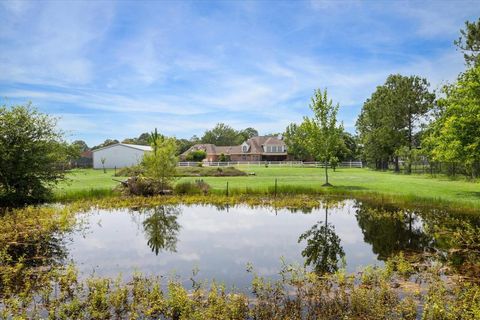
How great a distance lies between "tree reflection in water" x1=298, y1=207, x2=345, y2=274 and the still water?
1.2 inches

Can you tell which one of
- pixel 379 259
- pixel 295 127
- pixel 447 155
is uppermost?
pixel 295 127

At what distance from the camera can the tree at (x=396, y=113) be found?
5372 cm

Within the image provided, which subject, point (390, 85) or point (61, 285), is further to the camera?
point (390, 85)

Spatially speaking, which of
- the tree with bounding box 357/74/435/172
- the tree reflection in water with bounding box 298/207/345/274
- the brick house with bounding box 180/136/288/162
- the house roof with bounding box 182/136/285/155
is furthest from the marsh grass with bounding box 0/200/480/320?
the house roof with bounding box 182/136/285/155

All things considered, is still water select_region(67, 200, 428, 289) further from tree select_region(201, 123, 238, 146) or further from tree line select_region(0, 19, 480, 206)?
tree select_region(201, 123, 238, 146)

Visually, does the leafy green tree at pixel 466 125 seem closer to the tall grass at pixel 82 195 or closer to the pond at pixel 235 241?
the pond at pixel 235 241

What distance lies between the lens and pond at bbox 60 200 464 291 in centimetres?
1064

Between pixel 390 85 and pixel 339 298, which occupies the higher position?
pixel 390 85

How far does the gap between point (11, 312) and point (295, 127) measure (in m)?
90.9

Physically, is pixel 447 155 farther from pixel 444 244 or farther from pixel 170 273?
pixel 170 273

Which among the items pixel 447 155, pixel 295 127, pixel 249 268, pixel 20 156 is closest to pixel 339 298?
pixel 249 268

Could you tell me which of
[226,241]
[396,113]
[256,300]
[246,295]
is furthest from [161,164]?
[396,113]

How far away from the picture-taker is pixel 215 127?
133 metres

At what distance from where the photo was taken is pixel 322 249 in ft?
41.3
